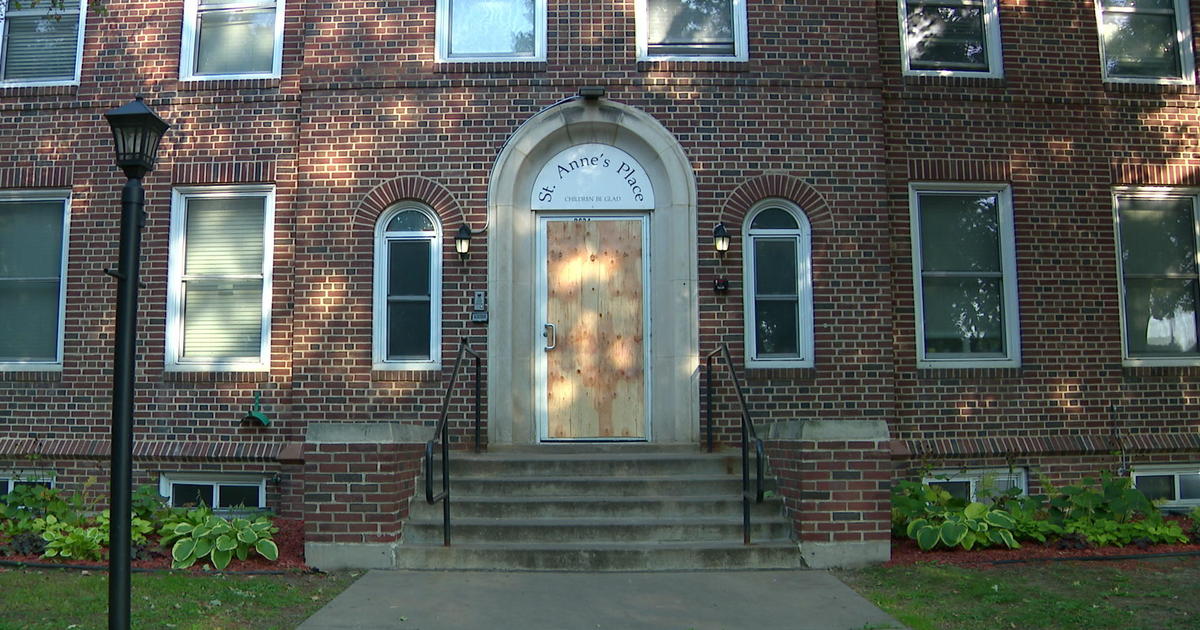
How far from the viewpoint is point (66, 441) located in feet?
29.2

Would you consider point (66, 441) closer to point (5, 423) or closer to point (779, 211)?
point (5, 423)

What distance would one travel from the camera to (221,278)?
9.12 m

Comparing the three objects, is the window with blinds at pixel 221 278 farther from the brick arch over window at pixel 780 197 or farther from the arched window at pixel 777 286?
the arched window at pixel 777 286

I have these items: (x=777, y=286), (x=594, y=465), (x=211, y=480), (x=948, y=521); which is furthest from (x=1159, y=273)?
(x=211, y=480)

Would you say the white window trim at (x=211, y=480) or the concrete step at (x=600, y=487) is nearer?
the concrete step at (x=600, y=487)

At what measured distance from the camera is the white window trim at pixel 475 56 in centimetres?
901

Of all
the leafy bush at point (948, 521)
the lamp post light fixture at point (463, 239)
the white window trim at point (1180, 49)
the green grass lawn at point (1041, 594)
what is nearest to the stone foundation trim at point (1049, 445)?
the leafy bush at point (948, 521)

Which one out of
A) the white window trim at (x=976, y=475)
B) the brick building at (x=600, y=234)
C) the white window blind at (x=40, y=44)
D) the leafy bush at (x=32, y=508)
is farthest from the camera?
the white window blind at (x=40, y=44)

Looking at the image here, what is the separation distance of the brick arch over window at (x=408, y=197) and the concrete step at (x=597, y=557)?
321cm

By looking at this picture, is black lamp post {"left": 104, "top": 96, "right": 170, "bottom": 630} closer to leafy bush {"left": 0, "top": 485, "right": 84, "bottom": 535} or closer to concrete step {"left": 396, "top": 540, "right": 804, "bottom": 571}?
concrete step {"left": 396, "top": 540, "right": 804, "bottom": 571}

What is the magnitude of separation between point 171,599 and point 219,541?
0.92 m

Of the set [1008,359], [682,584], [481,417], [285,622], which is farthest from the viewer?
[1008,359]

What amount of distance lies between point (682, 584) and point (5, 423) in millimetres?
6744

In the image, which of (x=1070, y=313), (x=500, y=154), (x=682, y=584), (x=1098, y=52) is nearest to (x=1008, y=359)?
(x=1070, y=313)
